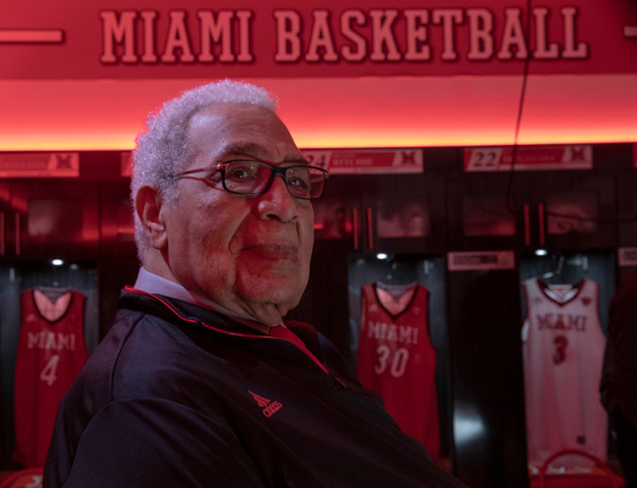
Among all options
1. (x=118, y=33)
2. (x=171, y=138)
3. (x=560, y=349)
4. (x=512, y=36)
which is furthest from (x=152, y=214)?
(x=560, y=349)

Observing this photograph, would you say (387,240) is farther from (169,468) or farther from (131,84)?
(169,468)

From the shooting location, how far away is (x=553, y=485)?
2824 millimetres

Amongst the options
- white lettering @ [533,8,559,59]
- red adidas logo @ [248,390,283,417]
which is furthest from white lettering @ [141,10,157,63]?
red adidas logo @ [248,390,283,417]

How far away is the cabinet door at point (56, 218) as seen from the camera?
2672 mm

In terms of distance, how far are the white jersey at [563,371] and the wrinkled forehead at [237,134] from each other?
8.98 feet

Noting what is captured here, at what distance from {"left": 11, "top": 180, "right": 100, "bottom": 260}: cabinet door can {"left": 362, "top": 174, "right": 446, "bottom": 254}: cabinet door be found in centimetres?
153

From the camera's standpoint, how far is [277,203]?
2.05 feet

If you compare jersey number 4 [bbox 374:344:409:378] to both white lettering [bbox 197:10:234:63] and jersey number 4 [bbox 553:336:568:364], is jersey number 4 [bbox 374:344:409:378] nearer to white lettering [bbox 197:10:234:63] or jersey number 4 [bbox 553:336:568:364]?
jersey number 4 [bbox 553:336:568:364]

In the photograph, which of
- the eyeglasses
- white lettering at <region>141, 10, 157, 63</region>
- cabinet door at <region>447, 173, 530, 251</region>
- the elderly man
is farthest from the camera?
cabinet door at <region>447, 173, 530, 251</region>

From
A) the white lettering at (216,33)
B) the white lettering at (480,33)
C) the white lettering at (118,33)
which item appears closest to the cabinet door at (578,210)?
the white lettering at (480,33)

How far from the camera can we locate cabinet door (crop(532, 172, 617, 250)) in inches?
111

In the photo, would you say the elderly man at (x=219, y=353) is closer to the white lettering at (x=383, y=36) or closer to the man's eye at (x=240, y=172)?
the man's eye at (x=240, y=172)

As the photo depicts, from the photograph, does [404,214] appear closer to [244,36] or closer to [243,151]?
[244,36]

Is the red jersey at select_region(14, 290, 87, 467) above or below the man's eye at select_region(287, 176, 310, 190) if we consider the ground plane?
below
